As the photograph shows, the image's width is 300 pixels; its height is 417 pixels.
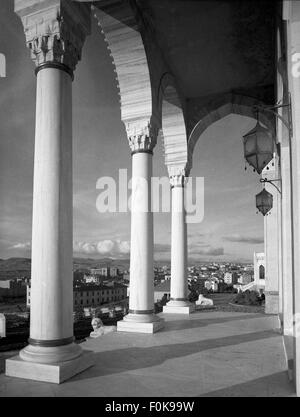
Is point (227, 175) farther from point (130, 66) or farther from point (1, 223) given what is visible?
point (130, 66)

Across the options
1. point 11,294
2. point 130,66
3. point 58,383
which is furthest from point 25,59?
point 58,383

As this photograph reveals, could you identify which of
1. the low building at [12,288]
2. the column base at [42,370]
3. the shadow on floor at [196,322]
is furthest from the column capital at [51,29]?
the low building at [12,288]

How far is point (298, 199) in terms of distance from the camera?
291 inches

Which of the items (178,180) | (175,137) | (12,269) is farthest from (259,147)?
(12,269)

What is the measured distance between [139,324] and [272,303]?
11831 millimetres

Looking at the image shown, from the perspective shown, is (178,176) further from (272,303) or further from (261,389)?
(261,389)

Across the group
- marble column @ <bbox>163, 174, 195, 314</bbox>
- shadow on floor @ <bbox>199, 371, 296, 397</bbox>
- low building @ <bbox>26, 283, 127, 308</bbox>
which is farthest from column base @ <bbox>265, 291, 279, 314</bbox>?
low building @ <bbox>26, 283, 127, 308</bbox>

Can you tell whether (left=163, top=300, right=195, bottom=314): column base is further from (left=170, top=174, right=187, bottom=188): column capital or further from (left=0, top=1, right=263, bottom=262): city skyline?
(left=0, top=1, right=263, bottom=262): city skyline

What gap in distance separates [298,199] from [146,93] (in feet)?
37.9

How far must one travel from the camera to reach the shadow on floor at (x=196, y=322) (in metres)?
17.8

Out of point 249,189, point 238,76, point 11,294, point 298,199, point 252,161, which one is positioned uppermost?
point 238,76

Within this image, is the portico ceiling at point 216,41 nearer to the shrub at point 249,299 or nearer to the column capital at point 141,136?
the column capital at point 141,136

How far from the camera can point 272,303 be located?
2447 centimetres

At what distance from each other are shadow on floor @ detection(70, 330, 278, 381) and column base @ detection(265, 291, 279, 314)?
29.3 feet
